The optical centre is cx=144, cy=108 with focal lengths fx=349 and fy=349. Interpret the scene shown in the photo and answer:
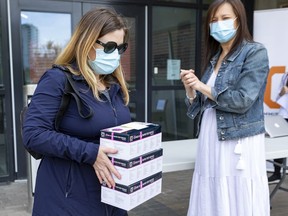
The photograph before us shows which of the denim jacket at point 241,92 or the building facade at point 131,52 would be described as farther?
the building facade at point 131,52

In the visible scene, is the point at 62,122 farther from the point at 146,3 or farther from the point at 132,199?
the point at 146,3

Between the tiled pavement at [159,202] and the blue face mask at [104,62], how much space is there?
234 centimetres

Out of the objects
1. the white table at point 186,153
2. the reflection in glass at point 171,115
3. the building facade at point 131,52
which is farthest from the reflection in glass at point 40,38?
the white table at point 186,153

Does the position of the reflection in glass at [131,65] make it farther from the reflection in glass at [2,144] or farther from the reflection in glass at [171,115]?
the reflection in glass at [2,144]

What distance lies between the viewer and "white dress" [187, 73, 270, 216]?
6.47ft

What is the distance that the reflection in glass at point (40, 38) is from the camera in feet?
14.0

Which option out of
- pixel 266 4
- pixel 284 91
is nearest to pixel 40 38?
pixel 284 91

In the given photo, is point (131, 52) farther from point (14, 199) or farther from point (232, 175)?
point (232, 175)

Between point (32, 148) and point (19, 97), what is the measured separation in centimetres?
318

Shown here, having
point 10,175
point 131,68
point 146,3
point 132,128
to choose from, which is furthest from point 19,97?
point 132,128

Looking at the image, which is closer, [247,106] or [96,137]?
[96,137]

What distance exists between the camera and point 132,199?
126 cm

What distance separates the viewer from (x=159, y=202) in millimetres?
3793

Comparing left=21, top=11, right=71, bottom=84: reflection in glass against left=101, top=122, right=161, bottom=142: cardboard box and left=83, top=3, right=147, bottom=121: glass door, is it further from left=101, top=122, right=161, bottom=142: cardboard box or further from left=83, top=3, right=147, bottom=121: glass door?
left=101, top=122, right=161, bottom=142: cardboard box
